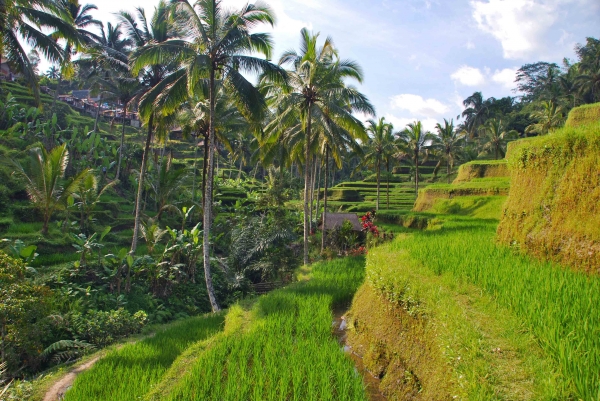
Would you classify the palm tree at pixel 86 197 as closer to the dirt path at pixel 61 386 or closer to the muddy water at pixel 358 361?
the dirt path at pixel 61 386

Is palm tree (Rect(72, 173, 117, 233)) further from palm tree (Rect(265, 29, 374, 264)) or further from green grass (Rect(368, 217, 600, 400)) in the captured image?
green grass (Rect(368, 217, 600, 400))

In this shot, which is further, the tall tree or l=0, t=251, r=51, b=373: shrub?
the tall tree

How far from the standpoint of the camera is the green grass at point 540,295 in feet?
7.77

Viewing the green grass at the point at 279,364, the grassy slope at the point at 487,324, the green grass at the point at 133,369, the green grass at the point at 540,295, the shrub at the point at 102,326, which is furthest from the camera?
the shrub at the point at 102,326

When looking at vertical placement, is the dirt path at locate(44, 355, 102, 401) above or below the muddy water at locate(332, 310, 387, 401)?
below

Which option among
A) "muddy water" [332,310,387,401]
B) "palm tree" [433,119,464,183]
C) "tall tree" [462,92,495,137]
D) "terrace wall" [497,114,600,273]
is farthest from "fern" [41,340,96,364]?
"tall tree" [462,92,495,137]

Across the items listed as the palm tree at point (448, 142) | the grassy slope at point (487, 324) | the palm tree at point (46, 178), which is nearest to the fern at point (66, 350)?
the grassy slope at point (487, 324)

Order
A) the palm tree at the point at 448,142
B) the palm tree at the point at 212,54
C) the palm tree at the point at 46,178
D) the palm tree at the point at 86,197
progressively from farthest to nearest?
the palm tree at the point at 448,142, the palm tree at the point at 86,197, the palm tree at the point at 46,178, the palm tree at the point at 212,54

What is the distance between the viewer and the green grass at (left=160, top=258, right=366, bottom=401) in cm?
416

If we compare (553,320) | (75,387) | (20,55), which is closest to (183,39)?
(20,55)

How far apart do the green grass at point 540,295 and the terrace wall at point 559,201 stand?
1.09 ft

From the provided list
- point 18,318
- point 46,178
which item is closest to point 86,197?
point 46,178

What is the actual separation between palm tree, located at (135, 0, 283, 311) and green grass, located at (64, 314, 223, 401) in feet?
10.9

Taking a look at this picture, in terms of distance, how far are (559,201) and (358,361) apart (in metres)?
3.76
